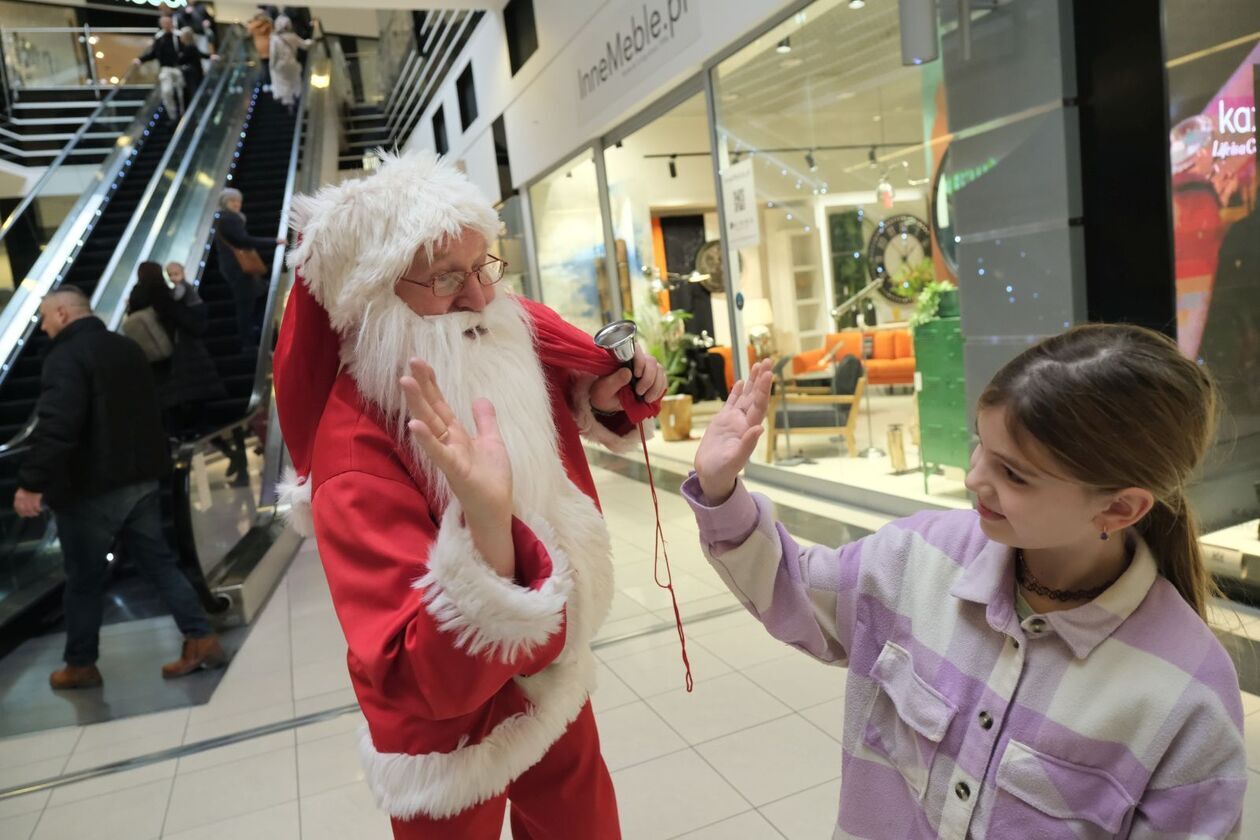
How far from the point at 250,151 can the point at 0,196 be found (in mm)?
4058

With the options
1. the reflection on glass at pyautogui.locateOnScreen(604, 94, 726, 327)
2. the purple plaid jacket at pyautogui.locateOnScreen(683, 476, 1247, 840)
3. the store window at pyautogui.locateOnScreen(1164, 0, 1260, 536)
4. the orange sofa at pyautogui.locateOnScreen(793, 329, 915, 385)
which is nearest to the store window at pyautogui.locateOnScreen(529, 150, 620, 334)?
the reflection on glass at pyautogui.locateOnScreen(604, 94, 726, 327)

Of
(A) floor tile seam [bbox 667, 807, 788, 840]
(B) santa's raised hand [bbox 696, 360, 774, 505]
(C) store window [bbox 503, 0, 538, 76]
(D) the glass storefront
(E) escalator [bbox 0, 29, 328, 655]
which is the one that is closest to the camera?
(B) santa's raised hand [bbox 696, 360, 774, 505]

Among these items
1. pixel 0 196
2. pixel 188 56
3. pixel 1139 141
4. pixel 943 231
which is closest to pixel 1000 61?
pixel 1139 141

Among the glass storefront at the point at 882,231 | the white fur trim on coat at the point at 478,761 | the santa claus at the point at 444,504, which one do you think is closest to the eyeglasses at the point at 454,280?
the santa claus at the point at 444,504

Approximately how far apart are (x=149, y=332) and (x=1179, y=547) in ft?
20.1

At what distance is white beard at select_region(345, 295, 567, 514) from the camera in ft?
4.22

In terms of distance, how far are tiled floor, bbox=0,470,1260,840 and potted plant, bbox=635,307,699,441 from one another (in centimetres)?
478

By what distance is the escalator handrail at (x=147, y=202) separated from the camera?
5.56m

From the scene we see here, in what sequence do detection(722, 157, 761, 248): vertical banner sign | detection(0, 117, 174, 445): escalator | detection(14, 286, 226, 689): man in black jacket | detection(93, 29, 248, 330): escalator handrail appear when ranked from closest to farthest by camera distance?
1. detection(14, 286, 226, 689): man in black jacket
2. detection(722, 157, 761, 248): vertical banner sign
3. detection(0, 117, 174, 445): escalator
4. detection(93, 29, 248, 330): escalator handrail

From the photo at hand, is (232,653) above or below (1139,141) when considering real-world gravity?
below

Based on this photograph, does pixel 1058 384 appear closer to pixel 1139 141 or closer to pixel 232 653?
pixel 1139 141

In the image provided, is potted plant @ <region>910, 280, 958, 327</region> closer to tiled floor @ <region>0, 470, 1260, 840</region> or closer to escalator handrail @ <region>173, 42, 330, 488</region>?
tiled floor @ <region>0, 470, 1260, 840</region>

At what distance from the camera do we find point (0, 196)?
12.4m

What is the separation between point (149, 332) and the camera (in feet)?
18.5
